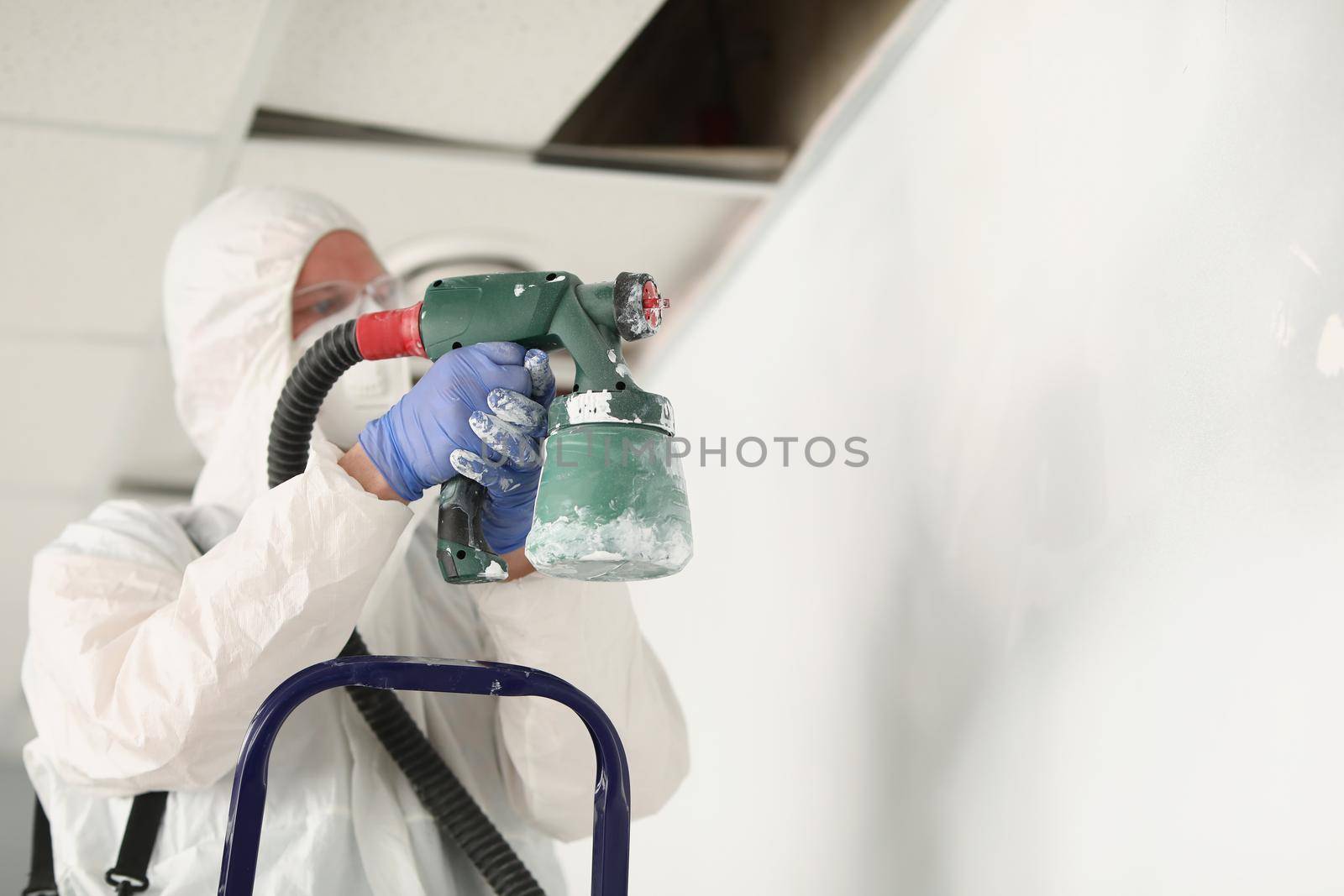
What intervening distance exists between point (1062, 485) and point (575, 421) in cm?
40

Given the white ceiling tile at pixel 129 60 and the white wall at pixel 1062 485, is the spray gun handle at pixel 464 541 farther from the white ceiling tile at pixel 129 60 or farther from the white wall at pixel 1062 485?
the white ceiling tile at pixel 129 60

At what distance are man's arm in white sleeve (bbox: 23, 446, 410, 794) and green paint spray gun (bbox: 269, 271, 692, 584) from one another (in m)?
0.09

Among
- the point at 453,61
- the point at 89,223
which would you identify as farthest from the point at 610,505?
the point at 89,223

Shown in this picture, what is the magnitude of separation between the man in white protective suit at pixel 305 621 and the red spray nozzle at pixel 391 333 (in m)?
0.04

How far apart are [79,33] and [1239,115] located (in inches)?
52.8

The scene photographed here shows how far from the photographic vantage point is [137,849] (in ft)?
3.51

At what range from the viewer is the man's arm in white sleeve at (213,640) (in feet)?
3.07

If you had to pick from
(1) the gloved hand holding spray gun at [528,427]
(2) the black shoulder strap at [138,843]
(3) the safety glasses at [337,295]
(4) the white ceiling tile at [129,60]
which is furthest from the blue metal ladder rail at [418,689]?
(4) the white ceiling tile at [129,60]

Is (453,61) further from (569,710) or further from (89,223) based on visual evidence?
(569,710)

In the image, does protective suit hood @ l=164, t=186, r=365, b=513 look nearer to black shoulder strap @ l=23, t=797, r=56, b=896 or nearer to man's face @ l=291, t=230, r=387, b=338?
man's face @ l=291, t=230, r=387, b=338

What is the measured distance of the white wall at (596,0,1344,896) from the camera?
2.39ft

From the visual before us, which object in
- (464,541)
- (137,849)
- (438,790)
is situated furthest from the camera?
(438,790)

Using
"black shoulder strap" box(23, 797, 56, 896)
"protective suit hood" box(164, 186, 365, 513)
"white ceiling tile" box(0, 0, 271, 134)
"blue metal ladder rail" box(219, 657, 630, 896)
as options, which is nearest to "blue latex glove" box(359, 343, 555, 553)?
"blue metal ladder rail" box(219, 657, 630, 896)

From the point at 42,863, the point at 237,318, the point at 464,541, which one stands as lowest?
the point at 42,863
